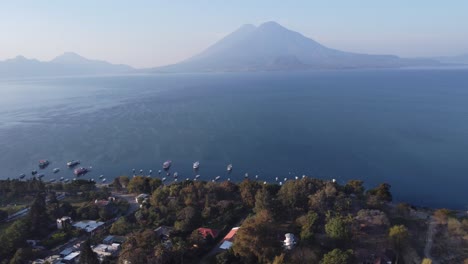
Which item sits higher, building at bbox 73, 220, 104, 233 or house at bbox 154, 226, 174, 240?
house at bbox 154, 226, 174, 240

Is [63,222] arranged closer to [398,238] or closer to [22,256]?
[22,256]

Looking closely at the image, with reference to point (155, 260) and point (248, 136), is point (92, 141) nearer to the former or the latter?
point (248, 136)

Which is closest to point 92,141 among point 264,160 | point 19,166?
point 19,166

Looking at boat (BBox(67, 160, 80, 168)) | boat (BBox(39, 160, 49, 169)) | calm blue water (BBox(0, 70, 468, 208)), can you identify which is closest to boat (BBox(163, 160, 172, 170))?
calm blue water (BBox(0, 70, 468, 208))

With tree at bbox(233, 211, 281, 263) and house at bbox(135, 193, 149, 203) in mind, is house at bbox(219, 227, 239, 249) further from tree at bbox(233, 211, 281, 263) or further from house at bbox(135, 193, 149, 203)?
house at bbox(135, 193, 149, 203)

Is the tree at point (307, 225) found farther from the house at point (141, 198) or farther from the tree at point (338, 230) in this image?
the house at point (141, 198)

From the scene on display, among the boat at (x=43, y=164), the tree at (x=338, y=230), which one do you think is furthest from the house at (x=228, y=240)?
the boat at (x=43, y=164)
